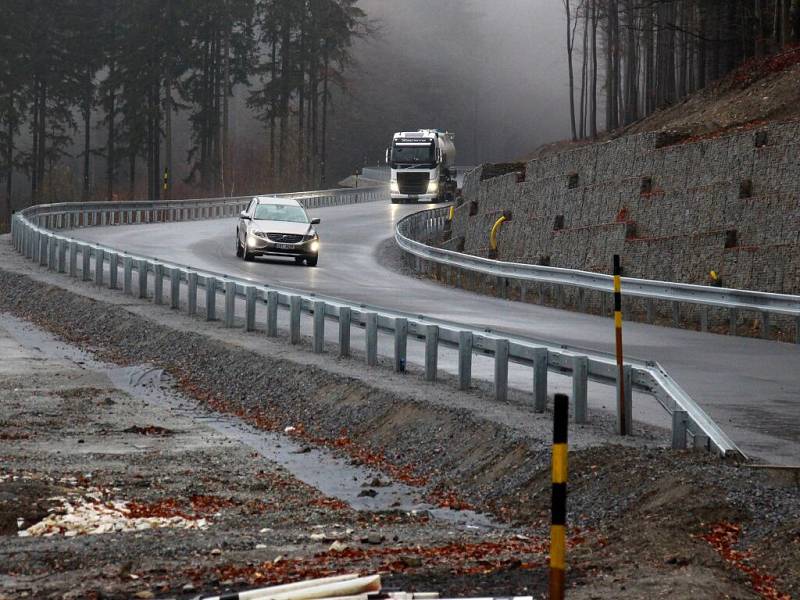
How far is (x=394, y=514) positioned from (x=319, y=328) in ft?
30.2

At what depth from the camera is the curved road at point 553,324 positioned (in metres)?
14.9

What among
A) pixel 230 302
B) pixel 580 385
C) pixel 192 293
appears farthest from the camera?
pixel 192 293

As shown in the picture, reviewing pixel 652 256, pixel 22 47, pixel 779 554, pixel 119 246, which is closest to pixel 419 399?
pixel 779 554

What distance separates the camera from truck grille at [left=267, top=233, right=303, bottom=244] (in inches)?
1519

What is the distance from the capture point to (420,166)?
243 ft

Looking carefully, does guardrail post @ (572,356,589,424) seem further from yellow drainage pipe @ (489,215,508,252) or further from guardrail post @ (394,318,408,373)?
yellow drainage pipe @ (489,215,508,252)

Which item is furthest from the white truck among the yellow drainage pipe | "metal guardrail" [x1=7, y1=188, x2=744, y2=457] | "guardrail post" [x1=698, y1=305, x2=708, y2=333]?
"guardrail post" [x1=698, y1=305, x2=708, y2=333]

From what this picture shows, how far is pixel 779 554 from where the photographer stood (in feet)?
30.6

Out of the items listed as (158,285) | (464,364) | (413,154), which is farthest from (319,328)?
(413,154)

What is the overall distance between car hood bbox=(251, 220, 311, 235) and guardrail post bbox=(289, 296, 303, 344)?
17.0m

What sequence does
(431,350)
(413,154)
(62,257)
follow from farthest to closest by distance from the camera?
1. (413,154)
2. (62,257)
3. (431,350)

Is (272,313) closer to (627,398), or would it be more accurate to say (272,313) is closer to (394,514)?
(627,398)

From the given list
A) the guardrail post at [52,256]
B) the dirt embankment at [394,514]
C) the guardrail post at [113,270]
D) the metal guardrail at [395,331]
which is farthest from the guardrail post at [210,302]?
the guardrail post at [52,256]

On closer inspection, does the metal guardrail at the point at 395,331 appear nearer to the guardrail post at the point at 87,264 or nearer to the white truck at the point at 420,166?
the guardrail post at the point at 87,264
